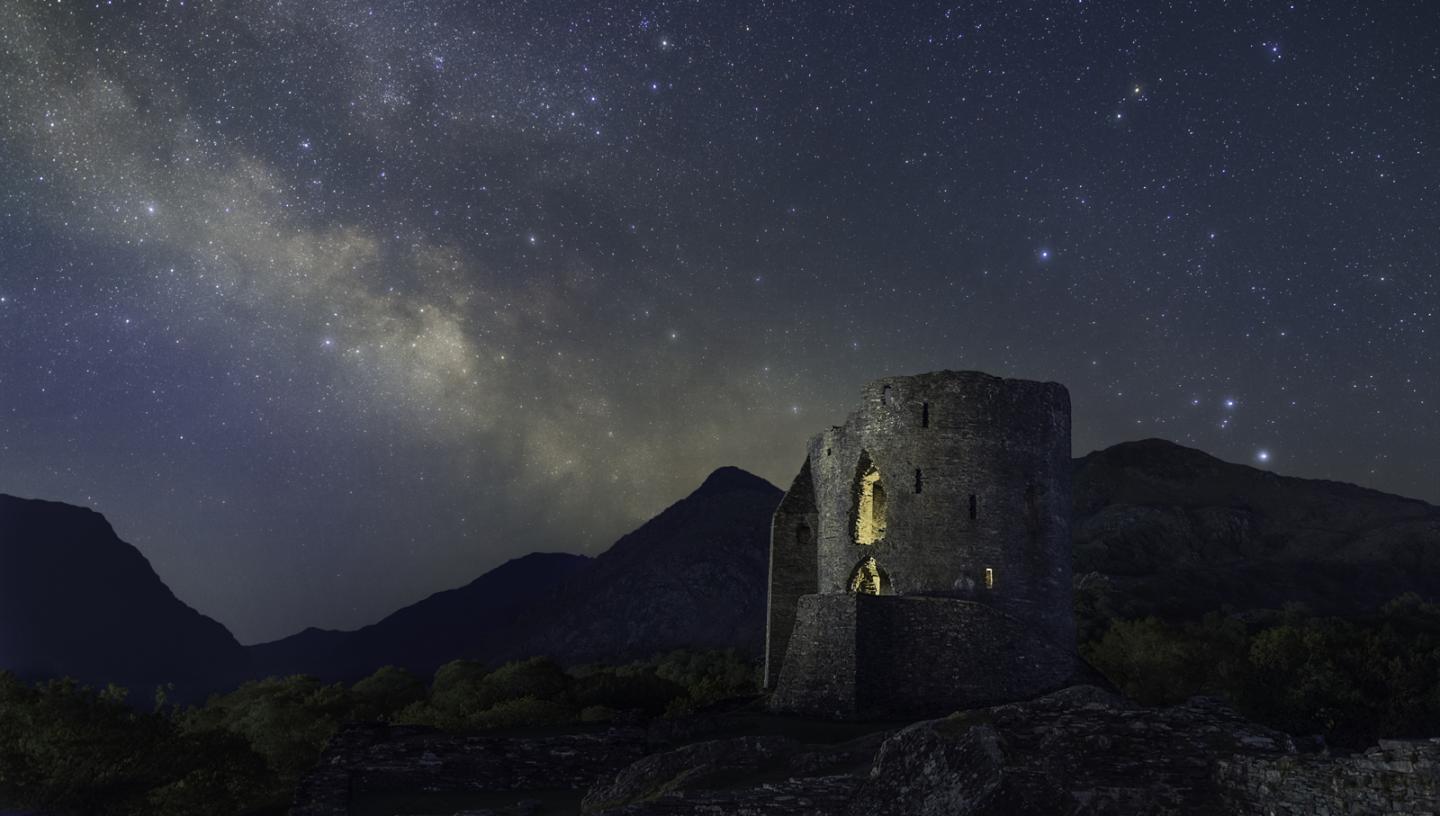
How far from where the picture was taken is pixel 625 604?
128125mm

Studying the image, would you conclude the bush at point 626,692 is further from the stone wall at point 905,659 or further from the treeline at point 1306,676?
the treeline at point 1306,676

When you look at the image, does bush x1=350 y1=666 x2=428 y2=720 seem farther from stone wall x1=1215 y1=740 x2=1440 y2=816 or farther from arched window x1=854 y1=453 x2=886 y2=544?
stone wall x1=1215 y1=740 x2=1440 y2=816

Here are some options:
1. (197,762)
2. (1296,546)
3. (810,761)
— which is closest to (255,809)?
(197,762)

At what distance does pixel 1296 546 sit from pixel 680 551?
74.6m

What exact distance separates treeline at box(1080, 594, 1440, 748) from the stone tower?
1055 centimetres

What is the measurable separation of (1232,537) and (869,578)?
8535cm

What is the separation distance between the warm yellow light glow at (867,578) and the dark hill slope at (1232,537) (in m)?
38.0

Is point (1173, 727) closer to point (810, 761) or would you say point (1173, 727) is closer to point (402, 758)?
point (810, 761)

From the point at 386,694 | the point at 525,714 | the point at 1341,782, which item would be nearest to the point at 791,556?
the point at 525,714

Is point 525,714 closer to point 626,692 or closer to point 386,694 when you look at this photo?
point 626,692

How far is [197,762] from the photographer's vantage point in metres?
30.8

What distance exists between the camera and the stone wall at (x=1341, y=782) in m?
8.81

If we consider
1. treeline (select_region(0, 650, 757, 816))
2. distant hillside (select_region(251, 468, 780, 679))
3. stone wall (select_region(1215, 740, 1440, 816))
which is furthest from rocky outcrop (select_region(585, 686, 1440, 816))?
distant hillside (select_region(251, 468, 780, 679))

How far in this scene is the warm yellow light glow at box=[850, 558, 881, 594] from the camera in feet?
106
